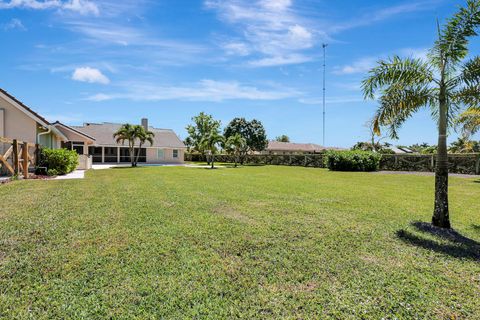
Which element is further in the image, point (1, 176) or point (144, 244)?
point (1, 176)

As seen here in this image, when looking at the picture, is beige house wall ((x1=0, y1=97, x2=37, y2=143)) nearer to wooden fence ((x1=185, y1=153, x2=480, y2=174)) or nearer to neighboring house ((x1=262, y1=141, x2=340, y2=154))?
wooden fence ((x1=185, y1=153, x2=480, y2=174))

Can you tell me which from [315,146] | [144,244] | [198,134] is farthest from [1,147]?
[315,146]

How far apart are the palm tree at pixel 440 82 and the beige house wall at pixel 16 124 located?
1746 cm

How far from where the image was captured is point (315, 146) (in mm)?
72250

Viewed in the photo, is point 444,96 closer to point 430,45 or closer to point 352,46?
point 430,45

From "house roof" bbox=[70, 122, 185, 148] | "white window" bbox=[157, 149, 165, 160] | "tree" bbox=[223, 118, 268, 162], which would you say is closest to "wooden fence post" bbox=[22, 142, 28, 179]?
"house roof" bbox=[70, 122, 185, 148]

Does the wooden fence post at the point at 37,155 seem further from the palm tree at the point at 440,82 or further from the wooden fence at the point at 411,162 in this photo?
the wooden fence at the point at 411,162

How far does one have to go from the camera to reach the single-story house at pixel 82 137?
15.5m

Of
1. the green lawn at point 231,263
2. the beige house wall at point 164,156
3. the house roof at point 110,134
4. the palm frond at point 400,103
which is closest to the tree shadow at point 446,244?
the green lawn at point 231,263

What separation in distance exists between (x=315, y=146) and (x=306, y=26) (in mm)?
61815

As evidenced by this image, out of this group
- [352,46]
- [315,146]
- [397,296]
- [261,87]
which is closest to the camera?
[397,296]

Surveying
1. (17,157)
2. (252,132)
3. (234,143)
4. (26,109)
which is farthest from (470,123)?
(252,132)

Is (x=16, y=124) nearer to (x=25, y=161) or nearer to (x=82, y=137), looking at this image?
(x=25, y=161)

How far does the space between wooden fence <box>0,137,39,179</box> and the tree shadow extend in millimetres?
14767
